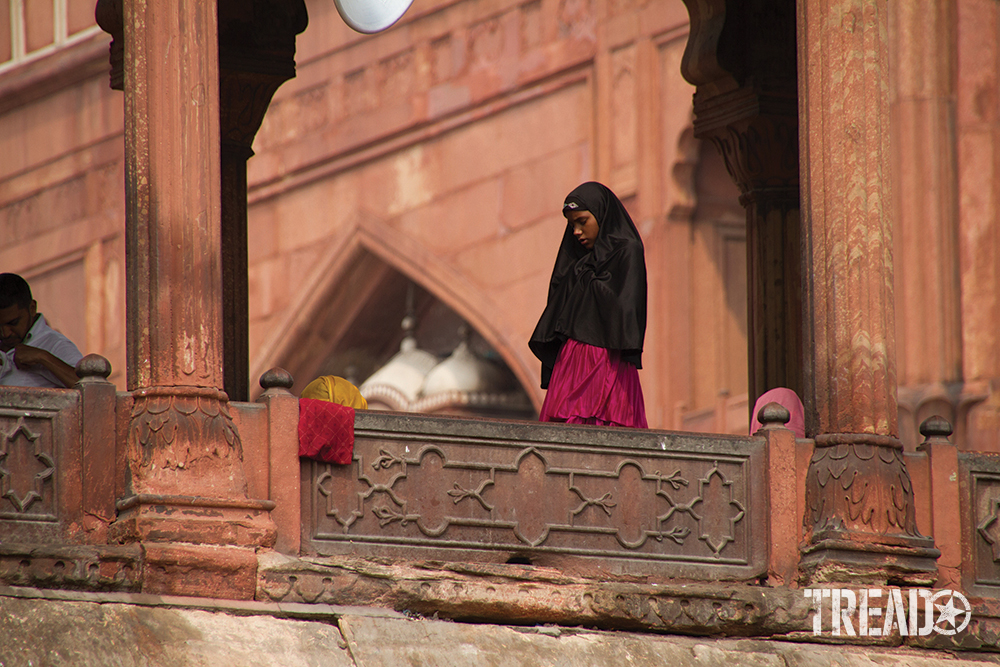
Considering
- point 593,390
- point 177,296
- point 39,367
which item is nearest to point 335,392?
point 177,296

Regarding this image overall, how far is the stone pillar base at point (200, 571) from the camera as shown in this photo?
8.00 meters

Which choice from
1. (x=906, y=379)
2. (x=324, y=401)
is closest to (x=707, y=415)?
(x=906, y=379)

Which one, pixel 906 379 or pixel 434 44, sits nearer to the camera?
pixel 906 379

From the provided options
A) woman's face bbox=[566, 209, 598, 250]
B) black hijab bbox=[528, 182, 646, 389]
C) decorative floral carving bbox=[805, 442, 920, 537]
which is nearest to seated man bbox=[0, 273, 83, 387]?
black hijab bbox=[528, 182, 646, 389]

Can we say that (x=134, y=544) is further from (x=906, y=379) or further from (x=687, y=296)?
(x=687, y=296)

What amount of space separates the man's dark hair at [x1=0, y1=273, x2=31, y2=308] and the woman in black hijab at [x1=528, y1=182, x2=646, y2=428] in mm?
2249

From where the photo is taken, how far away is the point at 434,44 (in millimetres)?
19703

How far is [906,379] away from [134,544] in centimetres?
→ 703

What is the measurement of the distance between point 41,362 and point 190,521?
4.15 ft

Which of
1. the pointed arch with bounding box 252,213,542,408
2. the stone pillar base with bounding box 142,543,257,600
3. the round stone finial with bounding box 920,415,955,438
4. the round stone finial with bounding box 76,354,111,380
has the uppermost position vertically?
the pointed arch with bounding box 252,213,542,408

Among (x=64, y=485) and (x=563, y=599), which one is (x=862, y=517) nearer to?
(x=563, y=599)

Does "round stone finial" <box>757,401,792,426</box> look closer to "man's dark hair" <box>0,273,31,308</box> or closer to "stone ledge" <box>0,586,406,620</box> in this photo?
"stone ledge" <box>0,586,406,620</box>

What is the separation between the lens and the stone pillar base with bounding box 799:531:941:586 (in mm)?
8930

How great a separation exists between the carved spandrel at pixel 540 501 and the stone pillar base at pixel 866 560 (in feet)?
1.06
